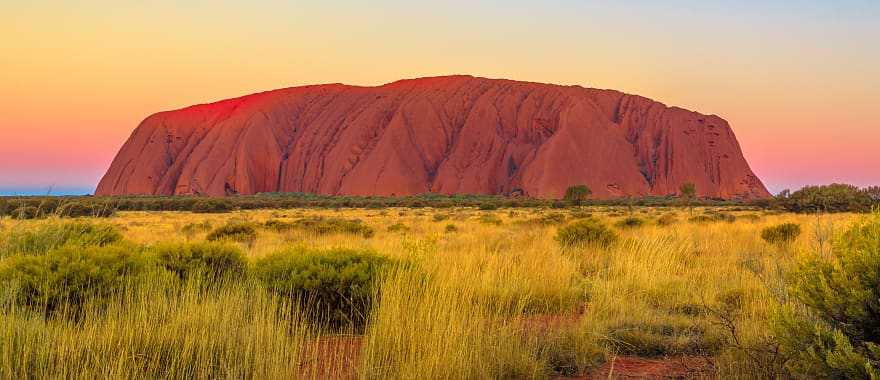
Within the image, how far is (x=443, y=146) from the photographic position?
326ft

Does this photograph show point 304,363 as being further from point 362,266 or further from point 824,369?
point 824,369

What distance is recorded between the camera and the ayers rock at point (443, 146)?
93.6 m

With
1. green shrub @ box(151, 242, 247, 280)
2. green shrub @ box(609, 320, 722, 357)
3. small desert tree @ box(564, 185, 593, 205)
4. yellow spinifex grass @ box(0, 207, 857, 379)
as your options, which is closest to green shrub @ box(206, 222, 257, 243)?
green shrub @ box(151, 242, 247, 280)

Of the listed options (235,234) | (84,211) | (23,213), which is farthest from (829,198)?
(84,211)

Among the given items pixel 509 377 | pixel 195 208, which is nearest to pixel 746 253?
pixel 509 377

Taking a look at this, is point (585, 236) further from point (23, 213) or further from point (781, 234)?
point (23, 213)

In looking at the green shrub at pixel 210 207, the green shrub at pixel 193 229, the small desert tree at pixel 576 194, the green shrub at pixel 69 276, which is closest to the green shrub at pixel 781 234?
the green shrub at pixel 69 276

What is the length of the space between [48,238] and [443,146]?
3588 inches

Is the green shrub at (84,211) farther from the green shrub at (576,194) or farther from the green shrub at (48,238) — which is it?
the green shrub at (576,194)

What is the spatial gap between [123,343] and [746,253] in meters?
10.8

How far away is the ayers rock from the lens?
93625 millimetres

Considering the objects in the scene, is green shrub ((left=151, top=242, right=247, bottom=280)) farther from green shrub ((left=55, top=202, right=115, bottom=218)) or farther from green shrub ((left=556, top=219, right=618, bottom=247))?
green shrub ((left=556, top=219, right=618, bottom=247))

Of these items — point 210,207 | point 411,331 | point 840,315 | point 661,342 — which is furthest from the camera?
point 210,207

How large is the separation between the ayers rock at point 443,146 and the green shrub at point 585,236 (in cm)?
7327
